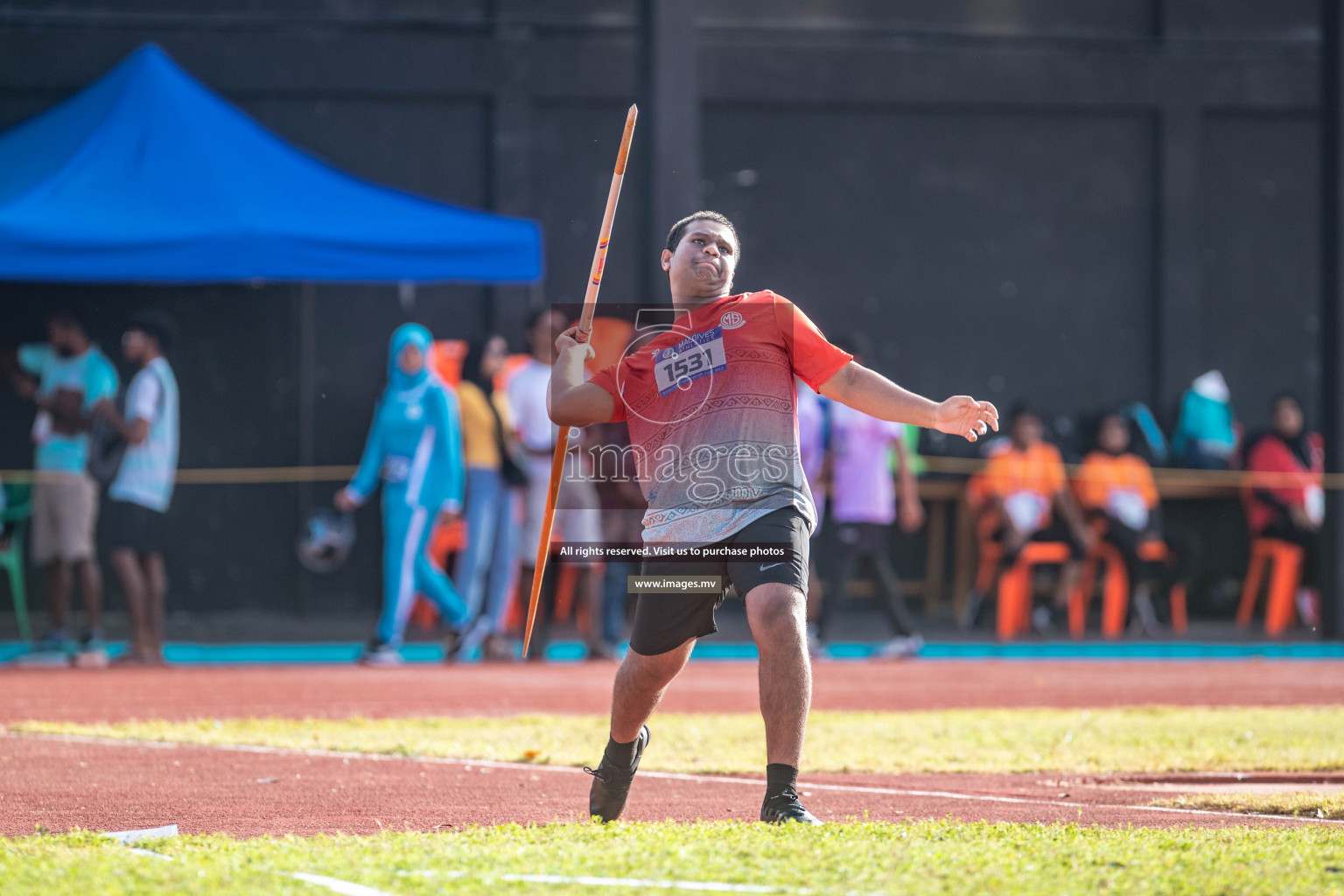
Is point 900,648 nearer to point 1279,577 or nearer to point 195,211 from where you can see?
point 1279,577

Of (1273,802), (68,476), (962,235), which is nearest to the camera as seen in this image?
(1273,802)

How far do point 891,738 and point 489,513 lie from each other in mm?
5198

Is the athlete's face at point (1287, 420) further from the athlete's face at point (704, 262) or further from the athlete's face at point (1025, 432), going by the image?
the athlete's face at point (704, 262)

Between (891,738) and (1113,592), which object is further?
(1113,592)

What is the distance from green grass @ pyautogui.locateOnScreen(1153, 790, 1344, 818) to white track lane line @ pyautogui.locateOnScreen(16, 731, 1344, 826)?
56mm

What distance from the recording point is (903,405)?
473 centimetres

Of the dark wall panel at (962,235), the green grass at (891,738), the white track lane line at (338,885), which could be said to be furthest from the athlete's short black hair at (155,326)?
the white track lane line at (338,885)

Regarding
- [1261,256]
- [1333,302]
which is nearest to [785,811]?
[1333,302]

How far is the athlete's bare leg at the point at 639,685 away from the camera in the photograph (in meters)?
4.74

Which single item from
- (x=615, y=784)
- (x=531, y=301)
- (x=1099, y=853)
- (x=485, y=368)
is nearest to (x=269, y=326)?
(x=531, y=301)

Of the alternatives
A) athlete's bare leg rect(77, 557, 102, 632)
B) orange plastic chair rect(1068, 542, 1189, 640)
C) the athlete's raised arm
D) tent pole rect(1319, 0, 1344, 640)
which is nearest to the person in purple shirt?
orange plastic chair rect(1068, 542, 1189, 640)

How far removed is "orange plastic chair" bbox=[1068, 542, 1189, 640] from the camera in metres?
15.3

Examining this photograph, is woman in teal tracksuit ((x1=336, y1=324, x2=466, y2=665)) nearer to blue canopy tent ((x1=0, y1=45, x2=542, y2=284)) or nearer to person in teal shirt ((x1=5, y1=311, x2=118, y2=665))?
blue canopy tent ((x1=0, y1=45, x2=542, y2=284))

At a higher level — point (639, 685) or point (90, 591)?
point (639, 685)
